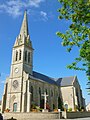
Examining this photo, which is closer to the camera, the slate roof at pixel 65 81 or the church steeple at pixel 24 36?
the church steeple at pixel 24 36

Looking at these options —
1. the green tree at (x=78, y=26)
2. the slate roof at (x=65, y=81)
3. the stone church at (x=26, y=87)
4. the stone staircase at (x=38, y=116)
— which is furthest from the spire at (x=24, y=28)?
the green tree at (x=78, y=26)

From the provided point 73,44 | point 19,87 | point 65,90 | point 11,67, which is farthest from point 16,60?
point 73,44

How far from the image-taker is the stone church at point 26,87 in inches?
1709

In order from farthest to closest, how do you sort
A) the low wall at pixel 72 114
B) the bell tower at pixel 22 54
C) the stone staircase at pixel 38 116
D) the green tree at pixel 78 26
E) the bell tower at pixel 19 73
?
the bell tower at pixel 22 54
the bell tower at pixel 19 73
the low wall at pixel 72 114
the stone staircase at pixel 38 116
the green tree at pixel 78 26

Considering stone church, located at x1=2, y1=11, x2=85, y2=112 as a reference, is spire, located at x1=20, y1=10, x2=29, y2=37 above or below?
above

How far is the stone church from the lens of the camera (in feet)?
142

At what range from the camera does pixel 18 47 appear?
49.9 metres

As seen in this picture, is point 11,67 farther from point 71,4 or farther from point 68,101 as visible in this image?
point 71,4

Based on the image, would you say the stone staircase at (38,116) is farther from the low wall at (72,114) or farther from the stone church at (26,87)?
the stone church at (26,87)

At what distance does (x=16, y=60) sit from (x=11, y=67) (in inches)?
94.5

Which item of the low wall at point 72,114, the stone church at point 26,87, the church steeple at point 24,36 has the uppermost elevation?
the church steeple at point 24,36

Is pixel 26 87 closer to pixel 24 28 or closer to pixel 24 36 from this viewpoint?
pixel 24 36

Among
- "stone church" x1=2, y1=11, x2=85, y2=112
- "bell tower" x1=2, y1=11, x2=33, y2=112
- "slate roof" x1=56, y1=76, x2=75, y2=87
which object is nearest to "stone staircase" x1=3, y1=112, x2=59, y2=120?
"stone church" x1=2, y1=11, x2=85, y2=112

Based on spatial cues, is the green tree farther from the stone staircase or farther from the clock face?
the clock face
